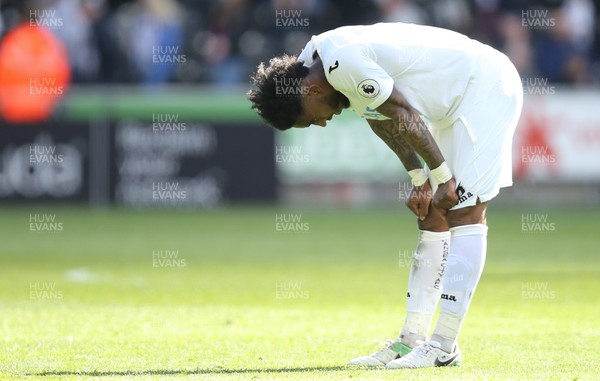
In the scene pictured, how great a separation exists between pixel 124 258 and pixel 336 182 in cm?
712

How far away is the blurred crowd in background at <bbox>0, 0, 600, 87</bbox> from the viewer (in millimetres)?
21719

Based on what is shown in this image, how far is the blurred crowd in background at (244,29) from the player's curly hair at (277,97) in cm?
1493

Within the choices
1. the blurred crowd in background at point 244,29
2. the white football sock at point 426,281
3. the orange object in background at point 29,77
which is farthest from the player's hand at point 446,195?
the blurred crowd in background at point 244,29

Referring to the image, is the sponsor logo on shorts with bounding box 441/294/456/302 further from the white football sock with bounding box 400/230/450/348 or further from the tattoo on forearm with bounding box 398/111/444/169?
the tattoo on forearm with bounding box 398/111/444/169

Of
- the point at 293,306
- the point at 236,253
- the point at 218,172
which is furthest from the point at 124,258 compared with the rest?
the point at 218,172

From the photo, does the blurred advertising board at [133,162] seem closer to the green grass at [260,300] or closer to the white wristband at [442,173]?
the green grass at [260,300]

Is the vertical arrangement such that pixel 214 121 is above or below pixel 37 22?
below

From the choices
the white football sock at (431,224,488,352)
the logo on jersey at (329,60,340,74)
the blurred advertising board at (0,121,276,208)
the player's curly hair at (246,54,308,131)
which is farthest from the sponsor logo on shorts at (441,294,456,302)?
the blurred advertising board at (0,121,276,208)

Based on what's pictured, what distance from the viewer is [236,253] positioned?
592 inches

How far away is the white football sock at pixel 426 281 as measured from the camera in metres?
7.21

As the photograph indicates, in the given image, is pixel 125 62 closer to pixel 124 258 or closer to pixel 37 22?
pixel 37 22

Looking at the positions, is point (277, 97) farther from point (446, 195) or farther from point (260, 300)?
point (260, 300)

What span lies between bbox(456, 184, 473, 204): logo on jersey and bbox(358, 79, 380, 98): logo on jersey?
2.36 feet

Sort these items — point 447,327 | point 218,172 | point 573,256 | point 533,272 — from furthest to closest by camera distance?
point 218,172 → point 573,256 → point 533,272 → point 447,327
